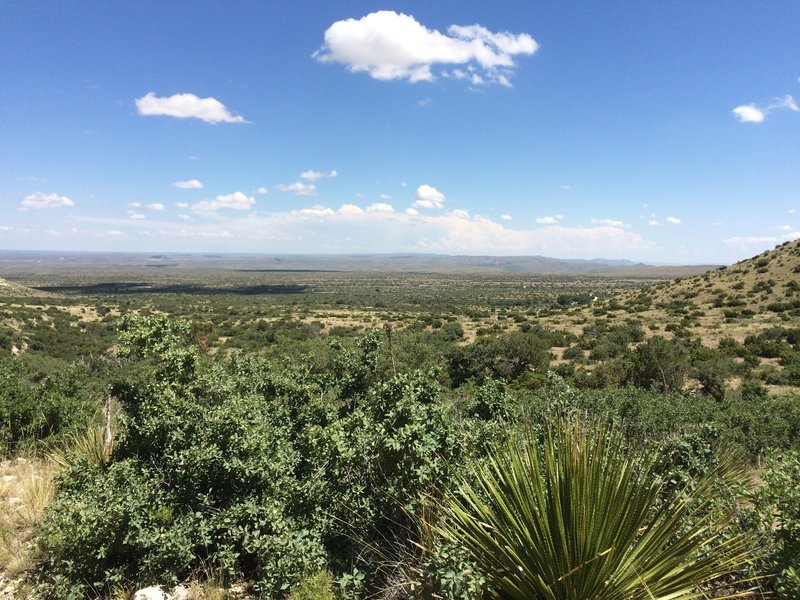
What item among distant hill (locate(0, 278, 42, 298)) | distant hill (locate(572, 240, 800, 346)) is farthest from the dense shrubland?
distant hill (locate(0, 278, 42, 298))

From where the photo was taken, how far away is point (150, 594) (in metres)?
4.14

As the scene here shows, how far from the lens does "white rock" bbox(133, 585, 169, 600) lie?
4.11 meters

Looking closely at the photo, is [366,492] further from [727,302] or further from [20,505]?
[727,302]

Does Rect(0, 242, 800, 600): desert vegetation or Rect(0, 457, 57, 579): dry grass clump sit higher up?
Rect(0, 242, 800, 600): desert vegetation

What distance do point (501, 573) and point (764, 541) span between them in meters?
Result: 2.25

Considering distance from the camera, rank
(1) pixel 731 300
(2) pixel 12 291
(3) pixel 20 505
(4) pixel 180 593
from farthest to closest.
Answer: (2) pixel 12 291 < (1) pixel 731 300 < (3) pixel 20 505 < (4) pixel 180 593

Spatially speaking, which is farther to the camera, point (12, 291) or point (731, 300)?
point (12, 291)

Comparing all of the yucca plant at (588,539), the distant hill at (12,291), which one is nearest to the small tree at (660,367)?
the yucca plant at (588,539)

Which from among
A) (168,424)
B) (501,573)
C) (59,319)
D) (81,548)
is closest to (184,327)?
(168,424)

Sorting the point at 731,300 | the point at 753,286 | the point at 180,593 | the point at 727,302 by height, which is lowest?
the point at 180,593

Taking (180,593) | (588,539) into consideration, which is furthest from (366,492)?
(588,539)

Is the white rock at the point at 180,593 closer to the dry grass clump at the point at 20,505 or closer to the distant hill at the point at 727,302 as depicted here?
the dry grass clump at the point at 20,505

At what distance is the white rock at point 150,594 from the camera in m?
4.11

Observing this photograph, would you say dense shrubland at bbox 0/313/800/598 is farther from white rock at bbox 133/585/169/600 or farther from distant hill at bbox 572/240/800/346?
distant hill at bbox 572/240/800/346
